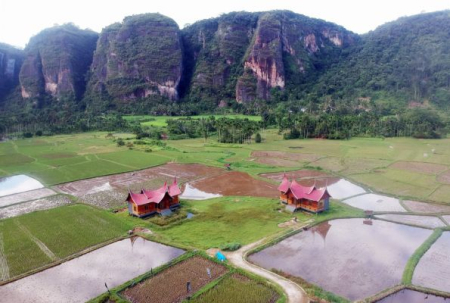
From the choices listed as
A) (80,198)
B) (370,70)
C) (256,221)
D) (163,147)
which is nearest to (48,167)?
(80,198)

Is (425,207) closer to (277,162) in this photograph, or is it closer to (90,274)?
(277,162)

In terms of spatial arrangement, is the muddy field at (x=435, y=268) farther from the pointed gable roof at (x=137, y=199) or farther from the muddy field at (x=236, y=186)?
the pointed gable roof at (x=137, y=199)

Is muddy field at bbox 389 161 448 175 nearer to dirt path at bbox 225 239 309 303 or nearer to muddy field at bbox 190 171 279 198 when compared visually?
muddy field at bbox 190 171 279 198

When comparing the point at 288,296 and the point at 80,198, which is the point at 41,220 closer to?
the point at 80,198

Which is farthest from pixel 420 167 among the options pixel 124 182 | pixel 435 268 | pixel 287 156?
pixel 124 182

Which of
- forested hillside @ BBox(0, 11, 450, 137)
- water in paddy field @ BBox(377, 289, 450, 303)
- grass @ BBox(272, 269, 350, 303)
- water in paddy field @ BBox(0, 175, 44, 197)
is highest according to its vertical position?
forested hillside @ BBox(0, 11, 450, 137)

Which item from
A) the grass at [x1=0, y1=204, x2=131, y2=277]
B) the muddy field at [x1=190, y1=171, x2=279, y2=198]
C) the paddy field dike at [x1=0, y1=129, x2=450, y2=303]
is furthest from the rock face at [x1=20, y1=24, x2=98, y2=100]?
the grass at [x1=0, y1=204, x2=131, y2=277]

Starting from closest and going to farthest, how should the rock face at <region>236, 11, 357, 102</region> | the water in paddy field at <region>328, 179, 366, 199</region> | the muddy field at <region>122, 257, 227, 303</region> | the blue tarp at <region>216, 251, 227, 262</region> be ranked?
the muddy field at <region>122, 257, 227, 303</region> < the blue tarp at <region>216, 251, 227, 262</region> < the water in paddy field at <region>328, 179, 366, 199</region> < the rock face at <region>236, 11, 357, 102</region>
